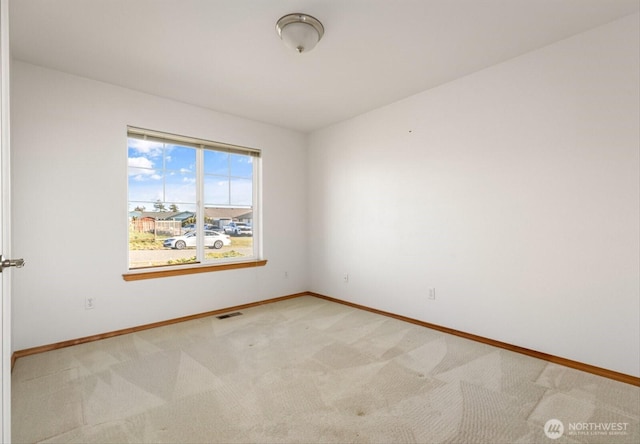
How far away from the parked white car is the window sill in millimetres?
281

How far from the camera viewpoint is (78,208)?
3066 millimetres

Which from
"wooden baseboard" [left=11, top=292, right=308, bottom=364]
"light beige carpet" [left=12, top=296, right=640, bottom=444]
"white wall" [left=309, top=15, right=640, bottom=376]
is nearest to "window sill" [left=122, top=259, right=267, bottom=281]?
"wooden baseboard" [left=11, top=292, right=308, bottom=364]

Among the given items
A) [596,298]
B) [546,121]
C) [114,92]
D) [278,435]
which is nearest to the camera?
[278,435]

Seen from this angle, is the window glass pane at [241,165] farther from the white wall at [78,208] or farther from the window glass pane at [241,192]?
the white wall at [78,208]

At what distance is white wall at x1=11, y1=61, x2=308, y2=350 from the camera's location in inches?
111

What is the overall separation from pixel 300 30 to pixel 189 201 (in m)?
2.47

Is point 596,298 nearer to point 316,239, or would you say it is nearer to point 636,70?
point 636,70

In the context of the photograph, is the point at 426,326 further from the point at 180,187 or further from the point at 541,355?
the point at 180,187

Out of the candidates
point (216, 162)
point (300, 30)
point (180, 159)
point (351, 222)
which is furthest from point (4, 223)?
point (351, 222)

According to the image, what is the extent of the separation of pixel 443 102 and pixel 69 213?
388 centimetres

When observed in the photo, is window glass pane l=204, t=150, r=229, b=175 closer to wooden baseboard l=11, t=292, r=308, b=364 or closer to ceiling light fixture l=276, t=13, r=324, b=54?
wooden baseboard l=11, t=292, r=308, b=364

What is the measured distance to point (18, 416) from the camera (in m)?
1.90

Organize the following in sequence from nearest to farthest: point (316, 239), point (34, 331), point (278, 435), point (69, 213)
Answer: point (278, 435) < point (34, 331) < point (69, 213) < point (316, 239)

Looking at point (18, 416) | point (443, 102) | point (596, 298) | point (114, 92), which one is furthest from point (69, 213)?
point (596, 298)
